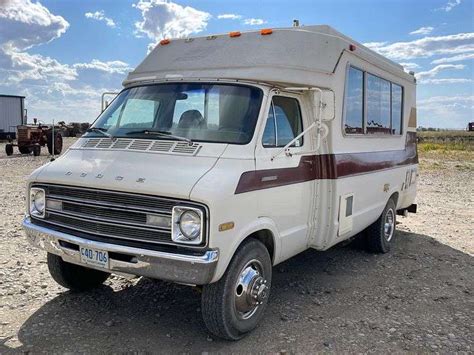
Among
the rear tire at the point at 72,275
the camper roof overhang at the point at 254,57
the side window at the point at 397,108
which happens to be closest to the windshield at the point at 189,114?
the camper roof overhang at the point at 254,57

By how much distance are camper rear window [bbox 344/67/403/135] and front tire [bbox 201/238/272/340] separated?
2.22m

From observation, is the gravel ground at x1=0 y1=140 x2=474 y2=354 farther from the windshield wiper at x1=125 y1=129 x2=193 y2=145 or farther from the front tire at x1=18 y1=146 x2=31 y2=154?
the front tire at x1=18 y1=146 x2=31 y2=154

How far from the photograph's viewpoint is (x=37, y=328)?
4.37 m

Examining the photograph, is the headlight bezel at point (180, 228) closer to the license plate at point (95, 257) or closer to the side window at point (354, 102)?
the license plate at point (95, 257)

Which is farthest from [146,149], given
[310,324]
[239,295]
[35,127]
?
[35,127]

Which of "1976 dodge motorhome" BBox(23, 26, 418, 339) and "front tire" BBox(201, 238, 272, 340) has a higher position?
"1976 dodge motorhome" BBox(23, 26, 418, 339)

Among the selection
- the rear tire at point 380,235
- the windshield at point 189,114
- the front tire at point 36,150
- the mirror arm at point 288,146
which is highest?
the windshield at point 189,114

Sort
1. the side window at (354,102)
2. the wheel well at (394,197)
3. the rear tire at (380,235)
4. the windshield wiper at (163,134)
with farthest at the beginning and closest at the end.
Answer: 1. the wheel well at (394,197)
2. the rear tire at (380,235)
3. the side window at (354,102)
4. the windshield wiper at (163,134)

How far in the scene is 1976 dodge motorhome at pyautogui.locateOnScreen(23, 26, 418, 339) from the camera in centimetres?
376

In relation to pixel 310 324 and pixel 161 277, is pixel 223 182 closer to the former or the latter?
pixel 161 277

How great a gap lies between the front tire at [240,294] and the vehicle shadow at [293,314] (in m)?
0.18

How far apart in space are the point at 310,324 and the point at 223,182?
1825 millimetres

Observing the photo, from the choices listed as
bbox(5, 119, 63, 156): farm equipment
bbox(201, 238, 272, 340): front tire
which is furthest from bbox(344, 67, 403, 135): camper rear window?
bbox(5, 119, 63, 156): farm equipment

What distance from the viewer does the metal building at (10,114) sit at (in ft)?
121
